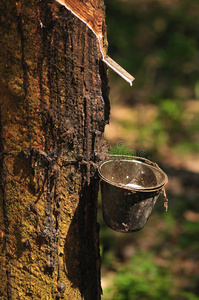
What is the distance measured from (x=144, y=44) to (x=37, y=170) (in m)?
6.83

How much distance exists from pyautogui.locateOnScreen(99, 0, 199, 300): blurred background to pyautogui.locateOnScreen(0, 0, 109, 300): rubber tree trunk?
784 mm

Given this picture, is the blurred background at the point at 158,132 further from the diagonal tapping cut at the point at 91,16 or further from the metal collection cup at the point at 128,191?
the diagonal tapping cut at the point at 91,16

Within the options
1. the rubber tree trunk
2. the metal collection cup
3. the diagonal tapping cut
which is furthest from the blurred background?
the diagonal tapping cut

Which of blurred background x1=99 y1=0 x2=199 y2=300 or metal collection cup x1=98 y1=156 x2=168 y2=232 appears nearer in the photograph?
metal collection cup x1=98 y1=156 x2=168 y2=232

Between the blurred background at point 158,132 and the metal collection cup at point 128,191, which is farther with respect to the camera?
the blurred background at point 158,132

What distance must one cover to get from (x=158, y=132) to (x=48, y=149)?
155 inches

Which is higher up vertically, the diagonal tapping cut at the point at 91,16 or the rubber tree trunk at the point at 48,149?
the diagonal tapping cut at the point at 91,16

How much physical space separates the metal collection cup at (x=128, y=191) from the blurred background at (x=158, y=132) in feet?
1.60

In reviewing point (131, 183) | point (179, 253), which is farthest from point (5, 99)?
point (179, 253)

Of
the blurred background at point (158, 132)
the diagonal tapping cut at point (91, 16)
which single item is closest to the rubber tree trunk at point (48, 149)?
the diagonal tapping cut at point (91, 16)

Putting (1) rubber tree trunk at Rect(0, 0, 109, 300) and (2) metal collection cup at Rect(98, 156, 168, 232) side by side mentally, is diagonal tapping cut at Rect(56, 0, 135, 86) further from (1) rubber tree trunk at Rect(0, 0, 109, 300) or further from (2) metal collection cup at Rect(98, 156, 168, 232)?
(2) metal collection cup at Rect(98, 156, 168, 232)

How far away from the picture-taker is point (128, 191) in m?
1.49

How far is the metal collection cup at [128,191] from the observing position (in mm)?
1511

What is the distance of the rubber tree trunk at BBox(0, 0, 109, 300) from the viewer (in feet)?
4.41
